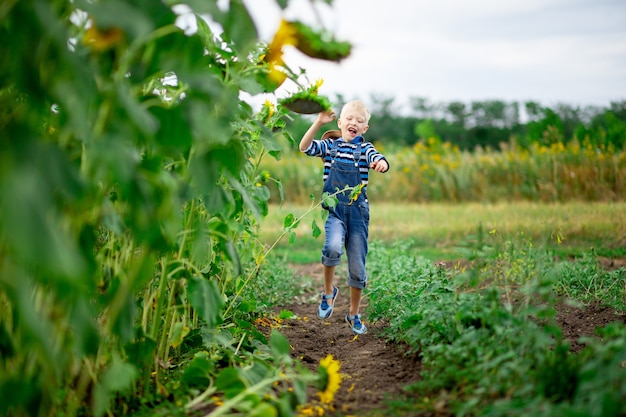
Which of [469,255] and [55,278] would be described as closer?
[55,278]

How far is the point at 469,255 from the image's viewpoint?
7.60ft

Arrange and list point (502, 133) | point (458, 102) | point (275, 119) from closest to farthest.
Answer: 1. point (275, 119)
2. point (502, 133)
3. point (458, 102)

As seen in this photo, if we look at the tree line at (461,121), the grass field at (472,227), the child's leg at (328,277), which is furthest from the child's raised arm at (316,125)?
the tree line at (461,121)

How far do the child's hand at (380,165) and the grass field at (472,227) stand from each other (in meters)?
2.11

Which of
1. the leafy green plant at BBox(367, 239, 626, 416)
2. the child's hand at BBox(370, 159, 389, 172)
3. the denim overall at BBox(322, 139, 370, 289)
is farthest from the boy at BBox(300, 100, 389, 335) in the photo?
the leafy green plant at BBox(367, 239, 626, 416)

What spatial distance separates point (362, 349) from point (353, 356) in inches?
5.1

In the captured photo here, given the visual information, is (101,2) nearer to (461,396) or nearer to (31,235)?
(31,235)

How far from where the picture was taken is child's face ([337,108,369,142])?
3.97 meters

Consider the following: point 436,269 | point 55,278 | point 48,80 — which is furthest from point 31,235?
point 436,269

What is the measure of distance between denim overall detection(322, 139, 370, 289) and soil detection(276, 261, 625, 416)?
401 millimetres

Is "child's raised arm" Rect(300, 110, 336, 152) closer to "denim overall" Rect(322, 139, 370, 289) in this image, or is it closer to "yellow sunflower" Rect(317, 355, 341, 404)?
"denim overall" Rect(322, 139, 370, 289)

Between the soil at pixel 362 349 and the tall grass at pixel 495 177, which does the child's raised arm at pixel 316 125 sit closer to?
the soil at pixel 362 349

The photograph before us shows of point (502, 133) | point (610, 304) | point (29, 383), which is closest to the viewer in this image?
point (29, 383)

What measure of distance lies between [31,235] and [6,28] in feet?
1.96
